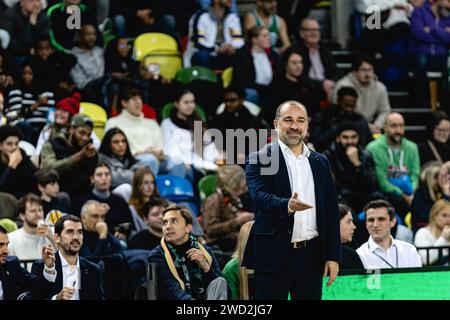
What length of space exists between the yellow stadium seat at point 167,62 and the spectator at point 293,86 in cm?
119

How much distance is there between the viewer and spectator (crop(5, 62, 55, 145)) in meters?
13.7

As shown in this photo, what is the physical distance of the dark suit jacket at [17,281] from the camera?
947cm

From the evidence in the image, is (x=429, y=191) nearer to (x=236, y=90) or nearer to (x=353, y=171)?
(x=353, y=171)

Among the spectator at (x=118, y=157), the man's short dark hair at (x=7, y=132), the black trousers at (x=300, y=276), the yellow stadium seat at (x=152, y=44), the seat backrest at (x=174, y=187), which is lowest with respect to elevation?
the black trousers at (x=300, y=276)

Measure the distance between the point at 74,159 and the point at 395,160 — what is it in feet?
12.2

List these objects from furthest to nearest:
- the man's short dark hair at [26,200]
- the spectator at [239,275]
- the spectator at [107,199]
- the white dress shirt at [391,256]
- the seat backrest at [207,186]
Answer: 1. the seat backrest at [207,186]
2. the spectator at [107,199]
3. the man's short dark hair at [26,200]
4. the white dress shirt at [391,256]
5. the spectator at [239,275]

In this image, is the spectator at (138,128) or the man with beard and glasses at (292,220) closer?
the man with beard and glasses at (292,220)

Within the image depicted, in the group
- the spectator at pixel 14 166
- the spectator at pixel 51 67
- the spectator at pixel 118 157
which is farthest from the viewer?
the spectator at pixel 51 67

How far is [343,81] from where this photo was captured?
15516 millimetres

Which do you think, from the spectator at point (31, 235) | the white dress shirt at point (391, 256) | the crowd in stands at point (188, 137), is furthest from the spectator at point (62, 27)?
the white dress shirt at point (391, 256)

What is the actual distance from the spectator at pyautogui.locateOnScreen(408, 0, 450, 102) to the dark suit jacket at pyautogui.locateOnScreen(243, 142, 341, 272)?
8.75 metres

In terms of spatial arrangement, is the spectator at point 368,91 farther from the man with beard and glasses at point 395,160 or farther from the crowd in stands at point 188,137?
the man with beard and glasses at point 395,160

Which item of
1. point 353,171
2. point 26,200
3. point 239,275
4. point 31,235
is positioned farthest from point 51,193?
point 353,171

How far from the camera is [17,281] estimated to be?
962cm
